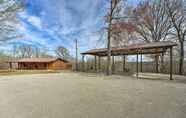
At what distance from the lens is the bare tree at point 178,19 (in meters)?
17.9

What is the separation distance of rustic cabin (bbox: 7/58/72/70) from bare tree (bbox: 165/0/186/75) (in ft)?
75.8

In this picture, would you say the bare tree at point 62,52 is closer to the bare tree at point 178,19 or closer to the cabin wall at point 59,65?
the cabin wall at point 59,65

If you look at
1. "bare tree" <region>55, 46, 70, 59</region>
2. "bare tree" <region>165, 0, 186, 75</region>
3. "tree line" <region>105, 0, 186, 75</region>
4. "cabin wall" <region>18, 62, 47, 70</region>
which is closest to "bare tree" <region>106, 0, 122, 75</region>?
"tree line" <region>105, 0, 186, 75</region>

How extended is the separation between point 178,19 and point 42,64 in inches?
1166

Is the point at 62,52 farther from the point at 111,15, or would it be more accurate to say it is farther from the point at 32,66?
the point at 111,15

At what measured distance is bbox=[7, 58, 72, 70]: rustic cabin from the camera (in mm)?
34406

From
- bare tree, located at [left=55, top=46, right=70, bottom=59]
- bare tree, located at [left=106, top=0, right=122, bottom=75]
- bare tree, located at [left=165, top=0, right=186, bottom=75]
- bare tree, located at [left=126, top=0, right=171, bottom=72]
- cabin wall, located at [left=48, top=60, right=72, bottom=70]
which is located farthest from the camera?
bare tree, located at [left=55, top=46, right=70, bottom=59]

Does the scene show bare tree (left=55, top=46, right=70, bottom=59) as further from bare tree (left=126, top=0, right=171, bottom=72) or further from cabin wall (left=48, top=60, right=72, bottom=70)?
bare tree (left=126, top=0, right=171, bottom=72)

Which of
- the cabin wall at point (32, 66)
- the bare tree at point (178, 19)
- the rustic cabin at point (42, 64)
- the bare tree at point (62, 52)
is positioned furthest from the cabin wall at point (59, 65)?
the bare tree at point (178, 19)

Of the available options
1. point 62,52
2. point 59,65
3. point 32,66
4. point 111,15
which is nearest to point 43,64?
point 32,66

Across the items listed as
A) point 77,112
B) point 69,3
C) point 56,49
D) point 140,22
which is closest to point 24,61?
point 56,49

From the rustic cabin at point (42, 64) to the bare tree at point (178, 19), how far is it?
2310 centimetres

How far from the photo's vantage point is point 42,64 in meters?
35.5

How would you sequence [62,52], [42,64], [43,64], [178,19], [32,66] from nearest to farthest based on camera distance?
[178,19]
[43,64]
[42,64]
[32,66]
[62,52]
